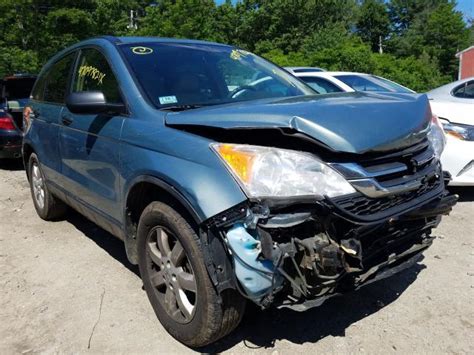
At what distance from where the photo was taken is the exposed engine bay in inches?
90.9

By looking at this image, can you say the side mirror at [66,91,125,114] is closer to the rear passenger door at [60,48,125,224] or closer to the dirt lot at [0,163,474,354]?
the rear passenger door at [60,48,125,224]

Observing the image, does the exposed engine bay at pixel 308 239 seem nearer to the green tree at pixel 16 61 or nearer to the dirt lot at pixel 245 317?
the dirt lot at pixel 245 317

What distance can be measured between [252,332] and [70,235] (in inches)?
103

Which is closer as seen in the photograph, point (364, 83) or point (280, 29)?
point (364, 83)

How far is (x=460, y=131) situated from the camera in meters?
5.59

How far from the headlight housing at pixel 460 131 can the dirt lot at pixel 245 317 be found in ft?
4.87

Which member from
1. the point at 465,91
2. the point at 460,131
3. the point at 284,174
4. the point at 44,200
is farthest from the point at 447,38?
the point at 284,174

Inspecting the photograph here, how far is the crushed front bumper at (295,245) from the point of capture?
2.30 m

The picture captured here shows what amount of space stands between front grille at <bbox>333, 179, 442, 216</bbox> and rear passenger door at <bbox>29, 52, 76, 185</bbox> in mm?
2921

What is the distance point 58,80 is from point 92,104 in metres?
1.72

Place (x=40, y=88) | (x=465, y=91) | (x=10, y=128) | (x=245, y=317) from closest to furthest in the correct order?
(x=245, y=317) → (x=40, y=88) → (x=465, y=91) → (x=10, y=128)

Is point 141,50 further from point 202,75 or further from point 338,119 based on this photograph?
point 338,119

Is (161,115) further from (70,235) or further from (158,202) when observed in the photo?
(70,235)

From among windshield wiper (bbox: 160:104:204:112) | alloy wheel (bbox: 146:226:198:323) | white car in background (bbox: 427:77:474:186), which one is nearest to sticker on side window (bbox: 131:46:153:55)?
windshield wiper (bbox: 160:104:204:112)
